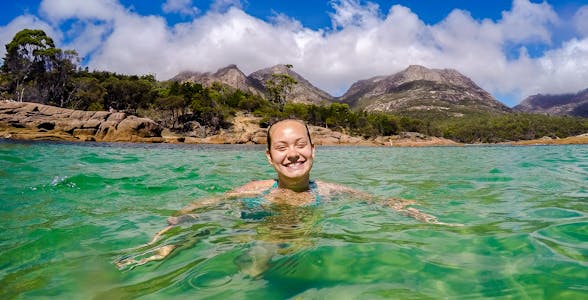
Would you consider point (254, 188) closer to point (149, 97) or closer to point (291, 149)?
point (291, 149)

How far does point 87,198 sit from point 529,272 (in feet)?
18.1

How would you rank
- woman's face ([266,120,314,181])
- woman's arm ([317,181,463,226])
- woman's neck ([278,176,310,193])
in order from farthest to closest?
1. woman's neck ([278,176,310,193])
2. woman's face ([266,120,314,181])
3. woman's arm ([317,181,463,226])

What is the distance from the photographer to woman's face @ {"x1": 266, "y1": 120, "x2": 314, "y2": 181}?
13.9ft

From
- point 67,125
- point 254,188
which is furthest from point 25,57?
point 254,188

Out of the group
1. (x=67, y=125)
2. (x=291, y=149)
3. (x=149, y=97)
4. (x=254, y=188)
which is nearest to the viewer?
(x=291, y=149)

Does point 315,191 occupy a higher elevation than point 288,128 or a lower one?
lower

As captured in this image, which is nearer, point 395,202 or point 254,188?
point 395,202

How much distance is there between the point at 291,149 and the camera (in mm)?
4238

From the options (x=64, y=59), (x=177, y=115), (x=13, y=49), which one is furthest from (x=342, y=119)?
(x=13, y=49)

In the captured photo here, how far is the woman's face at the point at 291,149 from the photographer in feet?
13.9

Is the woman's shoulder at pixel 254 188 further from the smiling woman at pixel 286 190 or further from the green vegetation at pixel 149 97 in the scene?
the green vegetation at pixel 149 97

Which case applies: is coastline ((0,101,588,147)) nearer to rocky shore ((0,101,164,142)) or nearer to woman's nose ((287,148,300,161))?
rocky shore ((0,101,164,142))

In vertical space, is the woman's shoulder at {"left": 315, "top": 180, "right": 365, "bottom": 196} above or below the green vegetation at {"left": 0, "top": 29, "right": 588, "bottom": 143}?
below

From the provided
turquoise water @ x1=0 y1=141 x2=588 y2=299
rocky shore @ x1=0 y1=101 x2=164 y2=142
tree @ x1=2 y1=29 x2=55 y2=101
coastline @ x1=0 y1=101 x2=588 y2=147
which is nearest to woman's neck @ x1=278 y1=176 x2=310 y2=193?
turquoise water @ x1=0 y1=141 x2=588 y2=299
